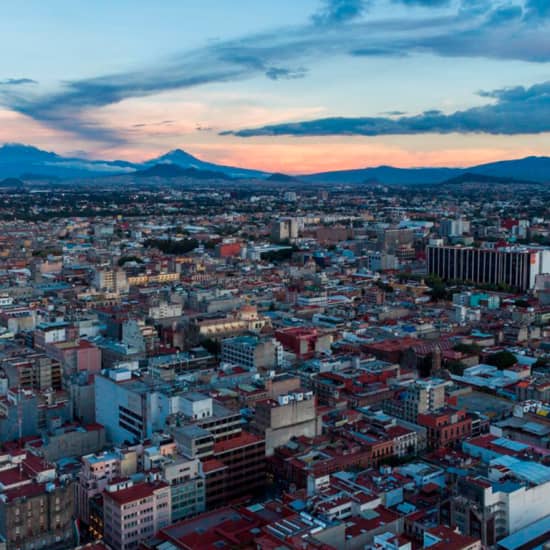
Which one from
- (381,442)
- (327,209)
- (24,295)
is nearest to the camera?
(381,442)

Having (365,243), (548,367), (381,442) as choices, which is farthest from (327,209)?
(381,442)

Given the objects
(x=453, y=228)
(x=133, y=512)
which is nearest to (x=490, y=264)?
(x=453, y=228)

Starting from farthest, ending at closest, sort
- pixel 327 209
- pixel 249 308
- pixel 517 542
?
pixel 327 209, pixel 249 308, pixel 517 542

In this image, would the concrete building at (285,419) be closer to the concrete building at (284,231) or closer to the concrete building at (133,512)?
the concrete building at (133,512)

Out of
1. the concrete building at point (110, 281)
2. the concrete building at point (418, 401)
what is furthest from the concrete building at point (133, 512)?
the concrete building at point (110, 281)

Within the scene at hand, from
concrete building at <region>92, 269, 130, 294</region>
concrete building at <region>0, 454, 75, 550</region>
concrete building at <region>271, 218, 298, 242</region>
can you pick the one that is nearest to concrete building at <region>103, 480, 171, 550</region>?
concrete building at <region>0, 454, 75, 550</region>

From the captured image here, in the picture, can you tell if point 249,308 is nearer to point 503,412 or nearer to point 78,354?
point 78,354

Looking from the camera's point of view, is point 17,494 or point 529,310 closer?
point 17,494

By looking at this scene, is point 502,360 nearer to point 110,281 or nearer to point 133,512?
point 133,512

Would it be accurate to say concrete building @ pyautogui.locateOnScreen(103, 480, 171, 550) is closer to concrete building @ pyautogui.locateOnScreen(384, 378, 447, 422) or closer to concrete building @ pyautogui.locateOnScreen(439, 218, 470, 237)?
concrete building @ pyautogui.locateOnScreen(384, 378, 447, 422)
